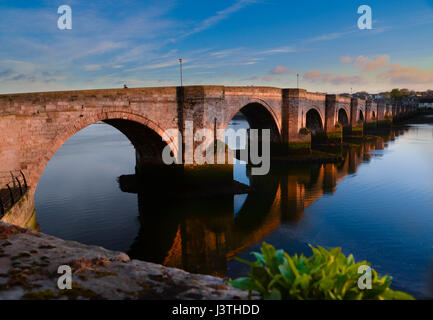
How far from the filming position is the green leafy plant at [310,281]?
2.52 metres

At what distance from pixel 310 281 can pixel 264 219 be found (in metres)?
13.6

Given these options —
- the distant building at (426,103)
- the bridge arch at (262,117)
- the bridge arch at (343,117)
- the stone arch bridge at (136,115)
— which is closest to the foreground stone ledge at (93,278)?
the stone arch bridge at (136,115)

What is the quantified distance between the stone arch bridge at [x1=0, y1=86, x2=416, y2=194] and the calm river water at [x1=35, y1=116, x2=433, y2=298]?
3789 mm

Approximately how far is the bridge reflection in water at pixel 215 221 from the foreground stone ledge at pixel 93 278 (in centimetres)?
652

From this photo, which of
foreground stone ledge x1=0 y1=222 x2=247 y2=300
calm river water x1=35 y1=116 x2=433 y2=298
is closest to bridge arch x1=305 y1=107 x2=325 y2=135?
calm river water x1=35 y1=116 x2=433 y2=298

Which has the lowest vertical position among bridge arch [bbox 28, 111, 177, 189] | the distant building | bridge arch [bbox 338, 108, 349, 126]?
bridge arch [bbox 28, 111, 177, 189]

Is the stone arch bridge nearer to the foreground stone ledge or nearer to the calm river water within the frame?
the calm river water

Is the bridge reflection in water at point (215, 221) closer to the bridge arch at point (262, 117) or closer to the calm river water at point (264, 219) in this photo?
the calm river water at point (264, 219)

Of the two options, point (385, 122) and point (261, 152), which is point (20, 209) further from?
point (385, 122)

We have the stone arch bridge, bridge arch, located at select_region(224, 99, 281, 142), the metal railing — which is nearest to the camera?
the metal railing

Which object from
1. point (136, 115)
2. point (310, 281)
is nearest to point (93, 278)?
point (310, 281)

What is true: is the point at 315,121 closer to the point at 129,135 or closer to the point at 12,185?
the point at 129,135

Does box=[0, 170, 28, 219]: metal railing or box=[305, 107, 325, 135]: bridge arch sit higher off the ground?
box=[305, 107, 325, 135]: bridge arch

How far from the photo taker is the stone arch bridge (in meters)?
12.9
